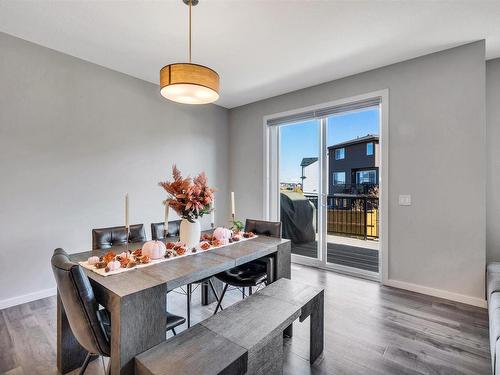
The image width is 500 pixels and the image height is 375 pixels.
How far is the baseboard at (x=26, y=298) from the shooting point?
8.59 feet

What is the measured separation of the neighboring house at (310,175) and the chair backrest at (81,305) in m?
3.38

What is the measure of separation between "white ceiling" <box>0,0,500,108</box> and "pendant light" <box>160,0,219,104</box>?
0.47 metres

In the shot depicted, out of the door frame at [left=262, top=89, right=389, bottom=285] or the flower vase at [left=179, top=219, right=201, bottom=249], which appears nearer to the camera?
the flower vase at [left=179, top=219, right=201, bottom=249]

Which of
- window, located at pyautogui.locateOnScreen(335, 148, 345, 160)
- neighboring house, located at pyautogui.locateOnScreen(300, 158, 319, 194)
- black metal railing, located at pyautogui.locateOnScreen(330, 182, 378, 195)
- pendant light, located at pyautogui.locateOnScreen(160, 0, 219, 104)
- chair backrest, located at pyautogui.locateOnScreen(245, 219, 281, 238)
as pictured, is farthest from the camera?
neighboring house, located at pyautogui.locateOnScreen(300, 158, 319, 194)

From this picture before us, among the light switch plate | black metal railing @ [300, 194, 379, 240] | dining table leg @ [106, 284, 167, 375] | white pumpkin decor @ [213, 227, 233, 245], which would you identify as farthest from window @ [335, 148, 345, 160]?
dining table leg @ [106, 284, 167, 375]

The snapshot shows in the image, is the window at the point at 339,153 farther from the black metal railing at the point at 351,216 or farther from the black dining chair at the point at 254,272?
the black dining chair at the point at 254,272

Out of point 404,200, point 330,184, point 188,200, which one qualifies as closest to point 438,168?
point 404,200

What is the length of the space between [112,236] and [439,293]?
3.57m

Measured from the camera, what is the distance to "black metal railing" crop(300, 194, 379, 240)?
3871 millimetres

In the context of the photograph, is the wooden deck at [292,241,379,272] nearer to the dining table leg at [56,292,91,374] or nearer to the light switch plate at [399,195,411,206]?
the light switch plate at [399,195,411,206]

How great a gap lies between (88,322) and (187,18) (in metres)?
2.52

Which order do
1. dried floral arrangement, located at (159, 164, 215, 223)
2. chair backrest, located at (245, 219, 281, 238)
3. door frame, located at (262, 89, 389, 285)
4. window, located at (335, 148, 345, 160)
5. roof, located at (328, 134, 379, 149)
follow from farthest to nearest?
window, located at (335, 148, 345, 160) < roof, located at (328, 134, 379, 149) < door frame, located at (262, 89, 389, 285) < chair backrest, located at (245, 219, 281, 238) < dried floral arrangement, located at (159, 164, 215, 223)

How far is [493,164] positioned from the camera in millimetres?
3016

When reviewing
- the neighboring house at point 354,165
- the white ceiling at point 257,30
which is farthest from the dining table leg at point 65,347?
the neighboring house at point 354,165
